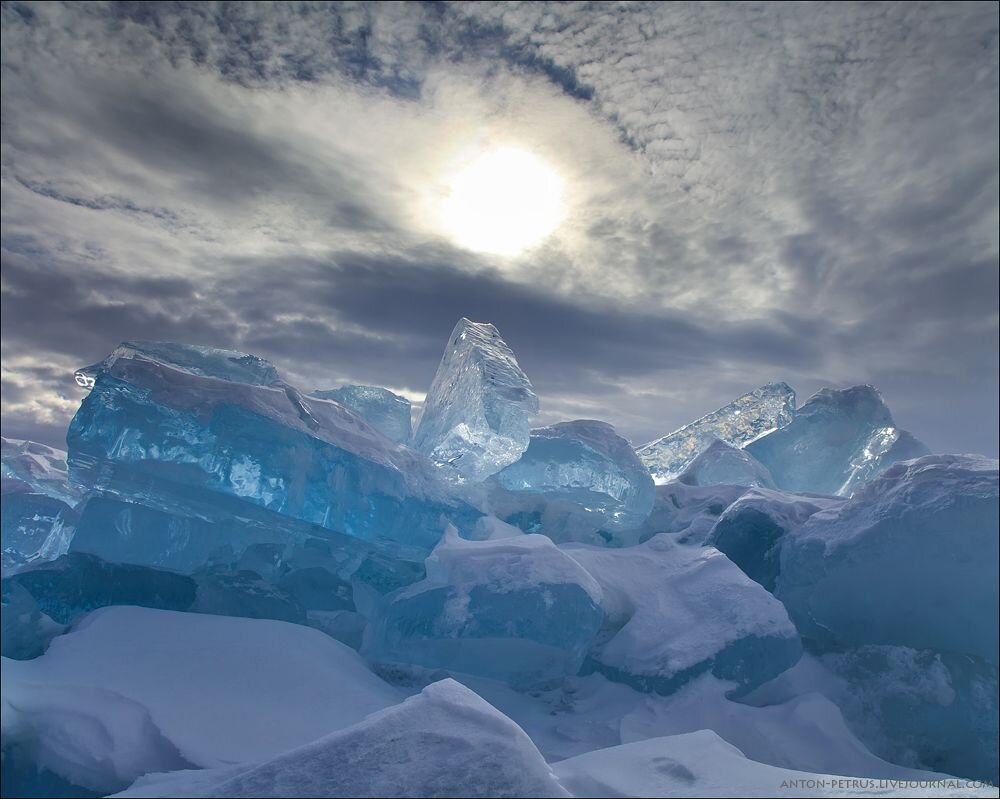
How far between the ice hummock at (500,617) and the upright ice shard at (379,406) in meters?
4.71

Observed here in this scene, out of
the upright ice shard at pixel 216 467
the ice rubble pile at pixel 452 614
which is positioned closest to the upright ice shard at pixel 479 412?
the ice rubble pile at pixel 452 614

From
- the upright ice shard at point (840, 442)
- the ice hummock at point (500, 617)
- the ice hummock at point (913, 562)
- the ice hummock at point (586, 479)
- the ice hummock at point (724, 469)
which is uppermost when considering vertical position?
the upright ice shard at point (840, 442)

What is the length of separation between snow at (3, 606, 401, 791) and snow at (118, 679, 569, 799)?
19.6 inches

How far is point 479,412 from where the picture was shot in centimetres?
743

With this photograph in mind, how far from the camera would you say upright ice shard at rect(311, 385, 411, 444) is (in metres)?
10.3

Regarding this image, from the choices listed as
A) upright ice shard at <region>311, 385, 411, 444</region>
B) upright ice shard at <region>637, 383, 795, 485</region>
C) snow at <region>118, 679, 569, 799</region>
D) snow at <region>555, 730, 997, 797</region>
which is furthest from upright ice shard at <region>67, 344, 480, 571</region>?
upright ice shard at <region>637, 383, 795, 485</region>

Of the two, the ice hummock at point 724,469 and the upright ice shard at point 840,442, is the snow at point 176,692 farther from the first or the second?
the upright ice shard at point 840,442

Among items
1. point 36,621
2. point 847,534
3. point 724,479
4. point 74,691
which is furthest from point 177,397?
point 724,479

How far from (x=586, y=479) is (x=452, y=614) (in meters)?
3.07

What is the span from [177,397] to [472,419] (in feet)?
A: 10.8

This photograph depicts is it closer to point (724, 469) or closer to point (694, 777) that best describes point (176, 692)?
point (694, 777)

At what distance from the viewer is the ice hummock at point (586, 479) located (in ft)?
25.9

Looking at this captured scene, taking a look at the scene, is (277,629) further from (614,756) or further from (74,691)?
(614,756)

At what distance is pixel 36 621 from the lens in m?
4.80
